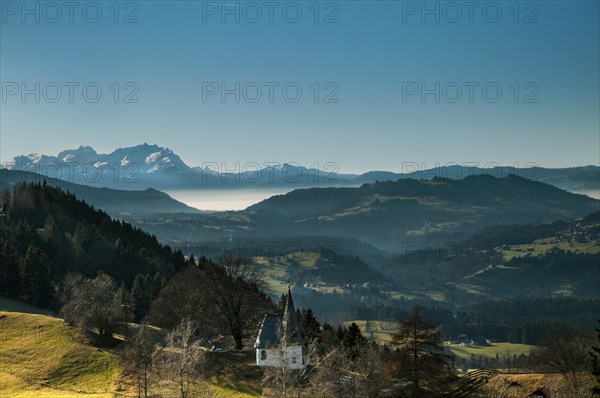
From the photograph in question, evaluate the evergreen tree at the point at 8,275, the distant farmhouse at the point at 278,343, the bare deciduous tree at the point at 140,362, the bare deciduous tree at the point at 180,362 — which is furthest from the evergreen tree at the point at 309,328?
the evergreen tree at the point at 8,275

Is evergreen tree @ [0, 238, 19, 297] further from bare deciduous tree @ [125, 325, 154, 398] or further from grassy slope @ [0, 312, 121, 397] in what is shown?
bare deciduous tree @ [125, 325, 154, 398]

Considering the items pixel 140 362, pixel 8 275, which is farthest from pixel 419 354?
pixel 8 275

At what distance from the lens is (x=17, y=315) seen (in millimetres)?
107188

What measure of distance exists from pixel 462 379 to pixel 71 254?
108 m

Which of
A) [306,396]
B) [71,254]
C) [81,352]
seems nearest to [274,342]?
[306,396]

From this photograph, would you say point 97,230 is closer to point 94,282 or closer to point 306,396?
point 94,282

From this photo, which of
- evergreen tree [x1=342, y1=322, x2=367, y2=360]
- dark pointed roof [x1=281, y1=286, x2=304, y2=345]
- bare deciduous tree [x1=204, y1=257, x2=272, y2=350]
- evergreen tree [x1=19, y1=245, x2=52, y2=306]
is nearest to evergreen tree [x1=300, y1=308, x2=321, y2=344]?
evergreen tree [x1=342, y1=322, x2=367, y2=360]

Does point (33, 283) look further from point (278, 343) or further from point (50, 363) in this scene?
point (278, 343)

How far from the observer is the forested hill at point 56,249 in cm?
13475

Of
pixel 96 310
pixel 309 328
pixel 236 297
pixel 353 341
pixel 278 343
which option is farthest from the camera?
pixel 309 328

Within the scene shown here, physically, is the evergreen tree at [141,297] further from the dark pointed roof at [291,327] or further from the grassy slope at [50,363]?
the dark pointed roof at [291,327]

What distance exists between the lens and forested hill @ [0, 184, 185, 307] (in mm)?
134750

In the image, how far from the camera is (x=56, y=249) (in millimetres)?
162125

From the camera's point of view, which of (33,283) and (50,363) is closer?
(50,363)
